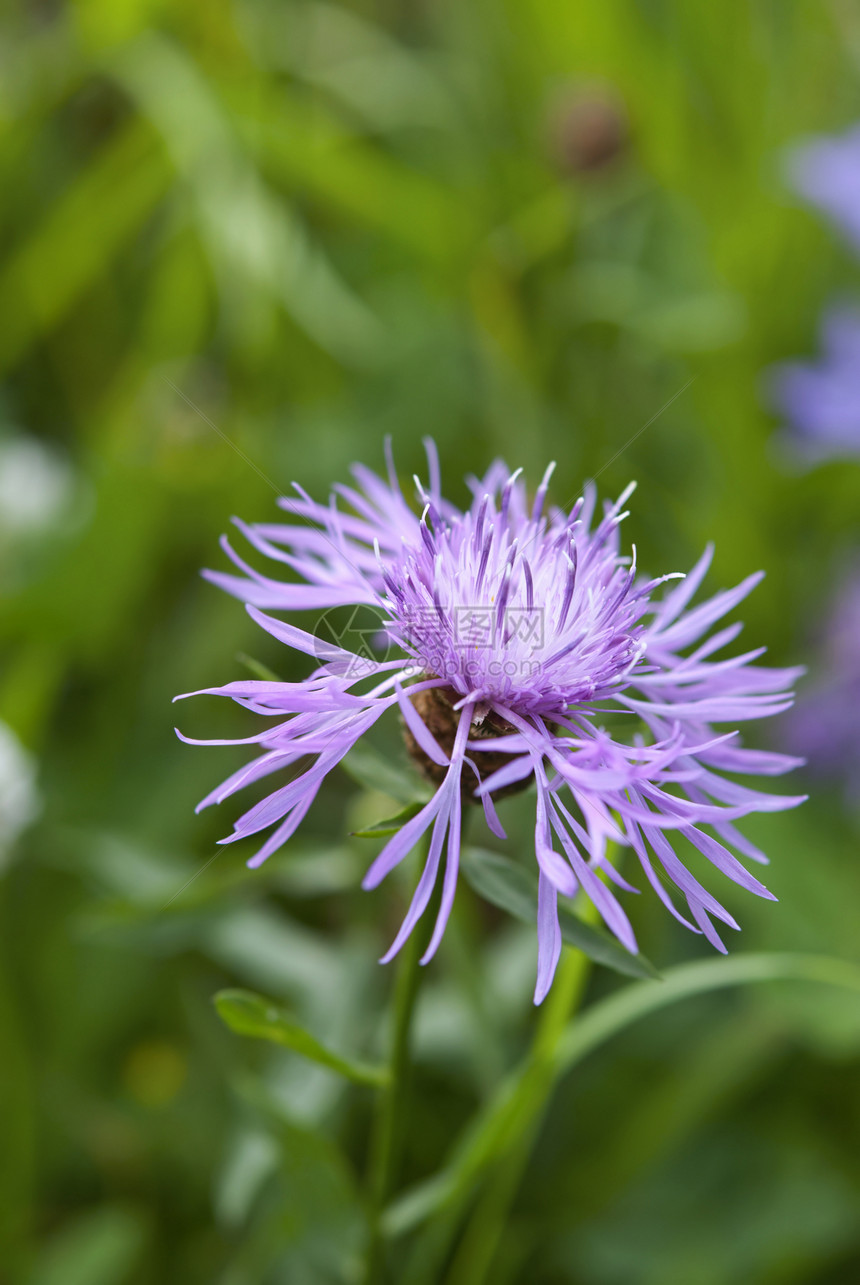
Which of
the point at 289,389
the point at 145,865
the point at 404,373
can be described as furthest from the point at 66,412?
the point at 145,865

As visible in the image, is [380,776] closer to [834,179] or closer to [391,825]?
[391,825]

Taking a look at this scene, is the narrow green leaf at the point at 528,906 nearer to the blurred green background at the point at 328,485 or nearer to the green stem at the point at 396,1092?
the green stem at the point at 396,1092

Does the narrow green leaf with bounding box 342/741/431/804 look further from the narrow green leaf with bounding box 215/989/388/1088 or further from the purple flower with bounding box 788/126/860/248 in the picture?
the purple flower with bounding box 788/126/860/248

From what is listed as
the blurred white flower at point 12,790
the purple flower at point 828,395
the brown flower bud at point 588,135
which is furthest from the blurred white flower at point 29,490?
the purple flower at point 828,395

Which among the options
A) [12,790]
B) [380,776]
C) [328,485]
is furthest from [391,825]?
[328,485]

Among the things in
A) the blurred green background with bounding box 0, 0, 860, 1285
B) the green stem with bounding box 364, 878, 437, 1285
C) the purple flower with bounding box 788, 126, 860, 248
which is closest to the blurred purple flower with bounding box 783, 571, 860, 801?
the blurred green background with bounding box 0, 0, 860, 1285

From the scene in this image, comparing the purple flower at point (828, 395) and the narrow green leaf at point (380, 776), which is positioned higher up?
the purple flower at point (828, 395)

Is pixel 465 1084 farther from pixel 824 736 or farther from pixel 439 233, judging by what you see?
pixel 439 233
